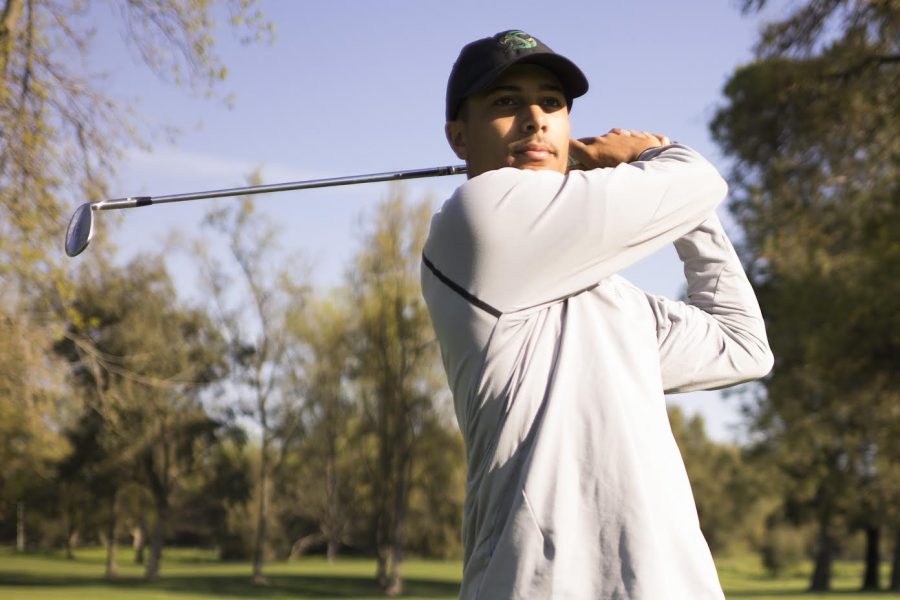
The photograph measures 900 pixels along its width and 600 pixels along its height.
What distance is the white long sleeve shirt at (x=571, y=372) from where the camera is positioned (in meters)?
1.62

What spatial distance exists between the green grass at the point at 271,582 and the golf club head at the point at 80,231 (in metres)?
26.6

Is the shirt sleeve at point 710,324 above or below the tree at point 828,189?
below

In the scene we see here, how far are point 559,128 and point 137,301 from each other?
40.3 metres

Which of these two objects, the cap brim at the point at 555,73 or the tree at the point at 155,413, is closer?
the cap brim at the point at 555,73

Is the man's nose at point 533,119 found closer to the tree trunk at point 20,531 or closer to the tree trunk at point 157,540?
the tree trunk at point 157,540

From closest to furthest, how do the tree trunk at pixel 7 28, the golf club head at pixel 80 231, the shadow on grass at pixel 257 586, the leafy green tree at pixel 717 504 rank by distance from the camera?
the golf club head at pixel 80 231 → the tree trunk at pixel 7 28 → the shadow on grass at pixel 257 586 → the leafy green tree at pixel 717 504

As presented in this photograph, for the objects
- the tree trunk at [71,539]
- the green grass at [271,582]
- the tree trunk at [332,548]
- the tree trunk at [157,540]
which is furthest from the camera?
the tree trunk at [71,539]

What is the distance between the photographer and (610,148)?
2.10 m

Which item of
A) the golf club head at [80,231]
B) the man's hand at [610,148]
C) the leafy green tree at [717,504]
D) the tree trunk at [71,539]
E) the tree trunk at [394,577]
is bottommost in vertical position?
the tree trunk at [71,539]

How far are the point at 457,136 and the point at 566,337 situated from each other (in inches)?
22.5

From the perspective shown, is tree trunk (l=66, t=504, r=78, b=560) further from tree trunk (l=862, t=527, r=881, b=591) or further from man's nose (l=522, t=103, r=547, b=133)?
man's nose (l=522, t=103, r=547, b=133)

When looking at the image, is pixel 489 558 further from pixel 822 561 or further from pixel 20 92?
pixel 822 561

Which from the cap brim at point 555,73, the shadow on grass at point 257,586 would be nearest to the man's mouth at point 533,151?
the cap brim at point 555,73

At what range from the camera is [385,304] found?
4059cm
